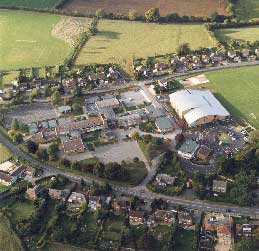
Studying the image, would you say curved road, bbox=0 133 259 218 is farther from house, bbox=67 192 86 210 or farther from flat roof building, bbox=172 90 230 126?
flat roof building, bbox=172 90 230 126

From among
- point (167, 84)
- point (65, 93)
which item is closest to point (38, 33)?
point (65, 93)

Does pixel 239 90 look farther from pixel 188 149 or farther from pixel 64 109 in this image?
pixel 64 109

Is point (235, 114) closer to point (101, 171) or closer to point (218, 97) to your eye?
point (218, 97)

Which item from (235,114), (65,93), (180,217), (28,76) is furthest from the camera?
(28,76)

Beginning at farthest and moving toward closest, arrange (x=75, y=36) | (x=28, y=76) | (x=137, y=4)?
(x=137, y=4)
(x=75, y=36)
(x=28, y=76)

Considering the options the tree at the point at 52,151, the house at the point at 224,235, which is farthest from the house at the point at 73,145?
the house at the point at 224,235

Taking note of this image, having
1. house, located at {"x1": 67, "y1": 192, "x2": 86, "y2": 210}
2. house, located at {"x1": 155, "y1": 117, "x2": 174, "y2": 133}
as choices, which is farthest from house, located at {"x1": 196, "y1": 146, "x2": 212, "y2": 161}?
house, located at {"x1": 67, "y1": 192, "x2": 86, "y2": 210}
